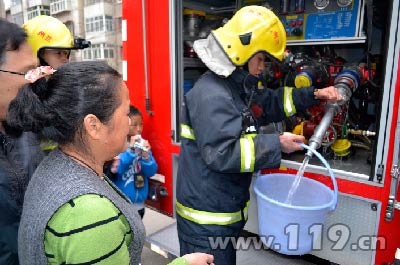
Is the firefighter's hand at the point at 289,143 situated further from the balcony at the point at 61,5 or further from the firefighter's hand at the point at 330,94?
the balcony at the point at 61,5

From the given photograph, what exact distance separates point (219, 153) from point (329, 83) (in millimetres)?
1490

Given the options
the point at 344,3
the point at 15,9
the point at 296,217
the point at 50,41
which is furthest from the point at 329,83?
the point at 15,9

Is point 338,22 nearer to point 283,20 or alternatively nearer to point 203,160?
point 283,20

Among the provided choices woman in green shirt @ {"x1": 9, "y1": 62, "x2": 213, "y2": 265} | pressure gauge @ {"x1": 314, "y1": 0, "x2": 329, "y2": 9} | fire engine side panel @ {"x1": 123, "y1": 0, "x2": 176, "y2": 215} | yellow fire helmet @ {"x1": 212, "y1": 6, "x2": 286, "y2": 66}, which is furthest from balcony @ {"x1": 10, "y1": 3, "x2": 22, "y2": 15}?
woman in green shirt @ {"x1": 9, "y1": 62, "x2": 213, "y2": 265}

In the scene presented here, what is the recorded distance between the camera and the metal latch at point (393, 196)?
1.75 meters

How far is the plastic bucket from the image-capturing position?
1.72m

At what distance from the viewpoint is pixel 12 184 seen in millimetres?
1267

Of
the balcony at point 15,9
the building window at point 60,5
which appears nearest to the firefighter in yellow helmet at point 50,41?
the balcony at point 15,9

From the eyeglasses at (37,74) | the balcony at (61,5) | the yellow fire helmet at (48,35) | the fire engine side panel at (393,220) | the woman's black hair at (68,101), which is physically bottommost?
the fire engine side panel at (393,220)

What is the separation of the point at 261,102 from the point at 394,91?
Answer: 766 millimetres

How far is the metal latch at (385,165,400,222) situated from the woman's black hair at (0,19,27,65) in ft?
6.21

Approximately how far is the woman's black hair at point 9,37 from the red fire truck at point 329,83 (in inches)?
62.5

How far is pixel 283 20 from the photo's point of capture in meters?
2.93

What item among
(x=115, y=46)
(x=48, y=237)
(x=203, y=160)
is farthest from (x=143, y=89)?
(x=115, y=46)
